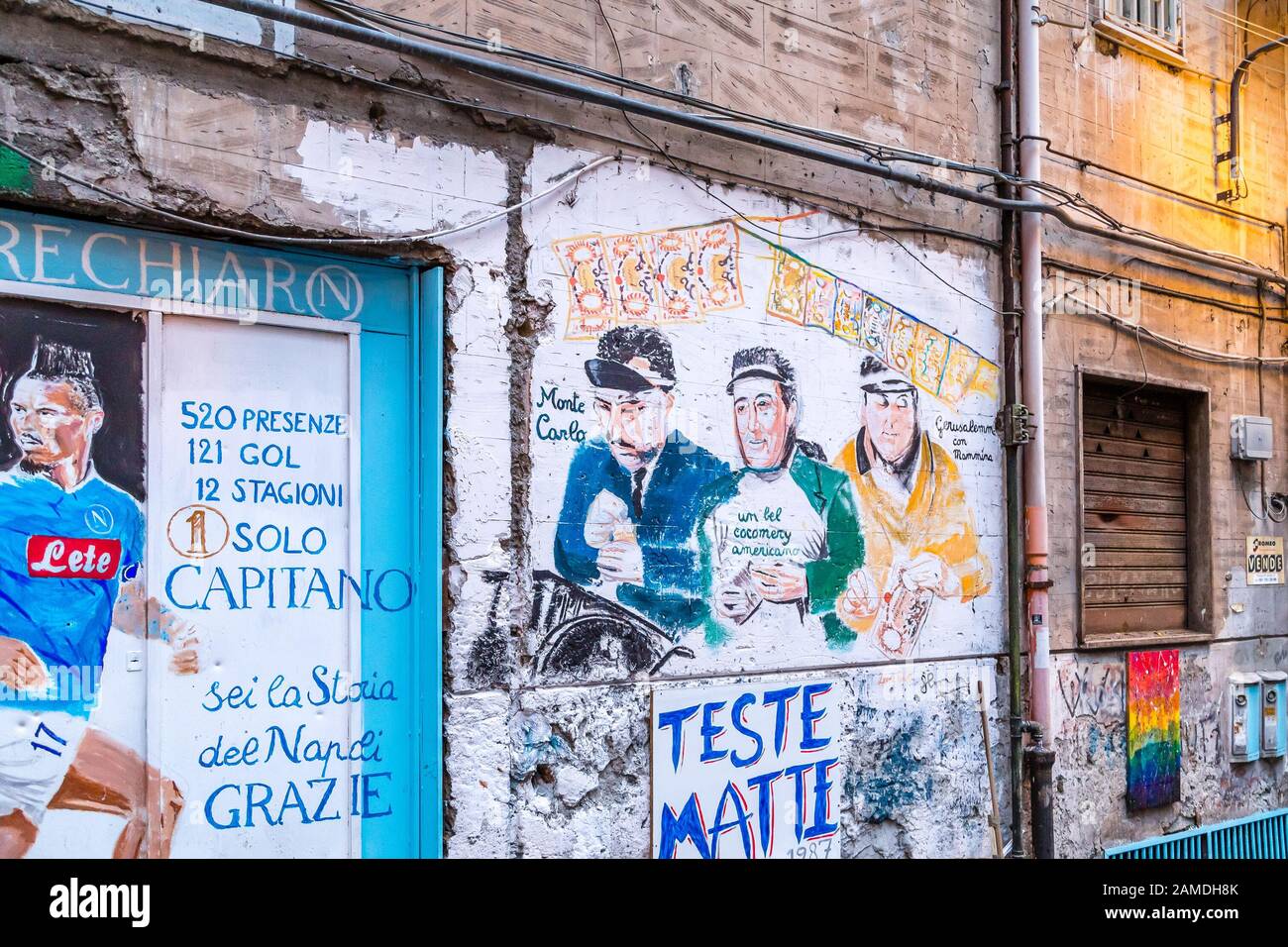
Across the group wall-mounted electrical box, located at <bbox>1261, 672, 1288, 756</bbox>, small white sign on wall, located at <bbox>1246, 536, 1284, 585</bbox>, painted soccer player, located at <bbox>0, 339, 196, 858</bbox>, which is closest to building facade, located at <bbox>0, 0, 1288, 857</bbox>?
painted soccer player, located at <bbox>0, 339, 196, 858</bbox>

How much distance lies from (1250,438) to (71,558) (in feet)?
23.8

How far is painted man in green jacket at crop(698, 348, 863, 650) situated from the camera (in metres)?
5.25

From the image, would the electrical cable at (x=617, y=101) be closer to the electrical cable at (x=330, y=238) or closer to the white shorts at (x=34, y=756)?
the electrical cable at (x=330, y=238)

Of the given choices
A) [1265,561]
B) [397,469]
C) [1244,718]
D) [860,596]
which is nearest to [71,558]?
[397,469]

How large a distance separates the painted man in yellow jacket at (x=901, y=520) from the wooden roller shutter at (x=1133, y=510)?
121cm

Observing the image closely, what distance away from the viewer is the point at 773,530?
5.43m

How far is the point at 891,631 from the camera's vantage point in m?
5.88

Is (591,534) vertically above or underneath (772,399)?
underneath

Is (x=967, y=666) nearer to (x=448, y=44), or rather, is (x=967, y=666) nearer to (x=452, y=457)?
(x=452, y=457)

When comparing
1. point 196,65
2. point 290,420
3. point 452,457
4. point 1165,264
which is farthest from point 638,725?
point 1165,264

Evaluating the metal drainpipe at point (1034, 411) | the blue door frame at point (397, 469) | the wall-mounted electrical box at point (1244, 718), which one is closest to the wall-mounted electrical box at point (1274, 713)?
the wall-mounted electrical box at point (1244, 718)

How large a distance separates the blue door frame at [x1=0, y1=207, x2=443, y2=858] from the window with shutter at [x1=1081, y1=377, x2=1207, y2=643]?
4168 mm

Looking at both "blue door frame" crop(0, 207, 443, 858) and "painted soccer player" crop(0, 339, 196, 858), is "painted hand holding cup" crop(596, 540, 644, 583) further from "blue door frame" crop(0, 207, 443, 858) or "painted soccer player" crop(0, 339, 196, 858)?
"painted soccer player" crop(0, 339, 196, 858)
